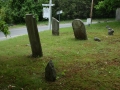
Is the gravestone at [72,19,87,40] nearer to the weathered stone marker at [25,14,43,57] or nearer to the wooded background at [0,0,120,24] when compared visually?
the weathered stone marker at [25,14,43,57]

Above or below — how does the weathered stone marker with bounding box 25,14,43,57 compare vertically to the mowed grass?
above

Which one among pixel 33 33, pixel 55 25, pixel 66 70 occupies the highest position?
pixel 33 33

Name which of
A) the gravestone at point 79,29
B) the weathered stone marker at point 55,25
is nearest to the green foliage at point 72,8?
the weathered stone marker at point 55,25

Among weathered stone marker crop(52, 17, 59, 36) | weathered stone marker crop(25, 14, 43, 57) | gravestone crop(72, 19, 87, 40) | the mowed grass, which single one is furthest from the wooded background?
weathered stone marker crop(25, 14, 43, 57)

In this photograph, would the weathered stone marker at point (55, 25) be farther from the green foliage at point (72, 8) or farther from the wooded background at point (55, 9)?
the green foliage at point (72, 8)

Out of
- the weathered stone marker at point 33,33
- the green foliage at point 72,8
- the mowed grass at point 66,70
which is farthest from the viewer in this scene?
the green foliage at point 72,8

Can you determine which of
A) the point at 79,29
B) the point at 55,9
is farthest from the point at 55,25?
the point at 55,9

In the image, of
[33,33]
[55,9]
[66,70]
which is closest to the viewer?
[66,70]

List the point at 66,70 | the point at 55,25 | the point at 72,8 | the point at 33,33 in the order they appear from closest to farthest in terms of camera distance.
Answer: the point at 66,70 → the point at 33,33 → the point at 55,25 → the point at 72,8

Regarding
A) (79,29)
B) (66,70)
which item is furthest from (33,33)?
(79,29)

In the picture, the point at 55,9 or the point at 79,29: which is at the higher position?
the point at 55,9

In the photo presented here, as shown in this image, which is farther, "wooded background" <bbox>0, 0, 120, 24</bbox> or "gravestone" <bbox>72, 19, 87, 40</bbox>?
"wooded background" <bbox>0, 0, 120, 24</bbox>

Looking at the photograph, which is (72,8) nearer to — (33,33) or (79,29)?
(79,29)

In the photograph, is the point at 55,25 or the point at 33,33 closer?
the point at 33,33
